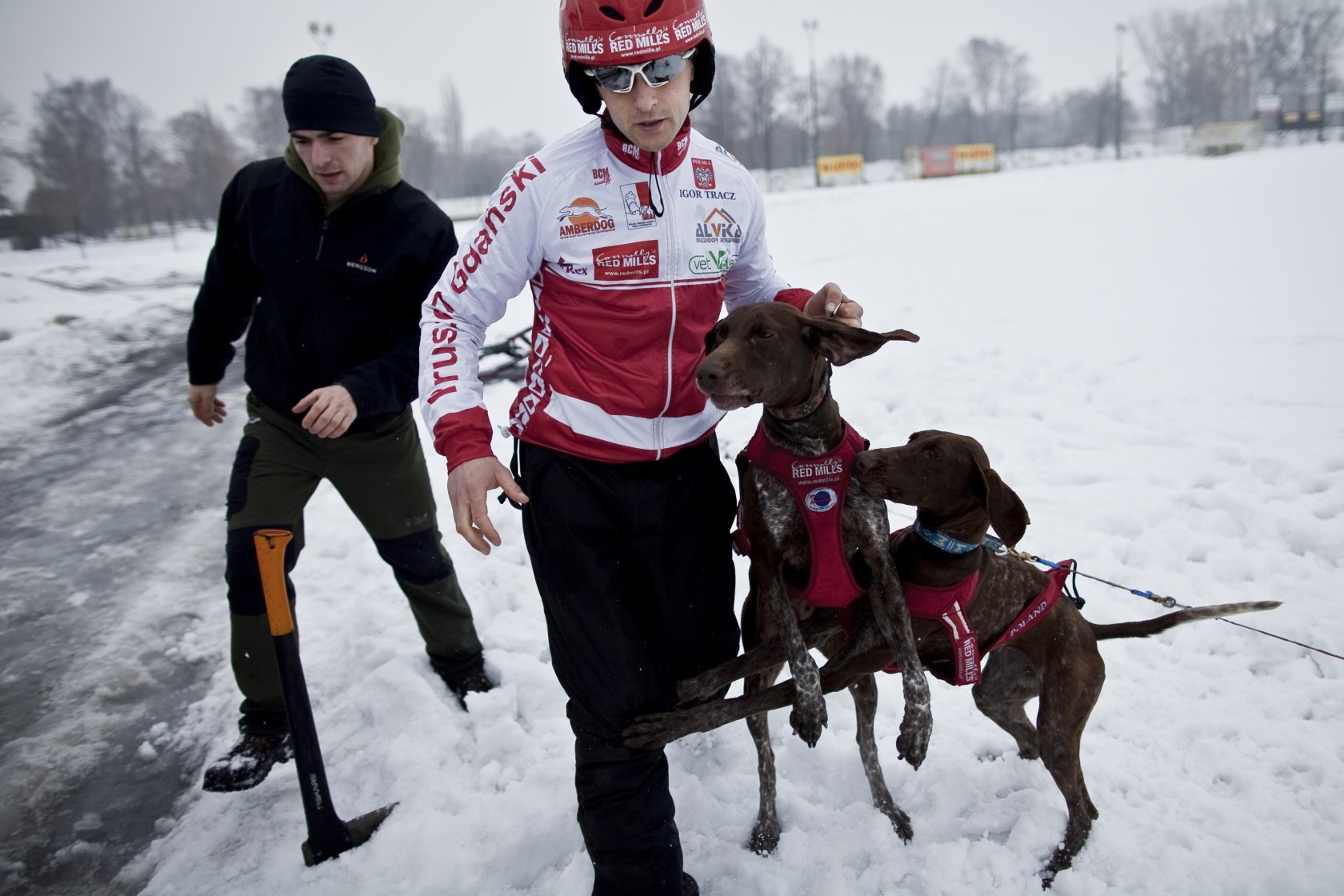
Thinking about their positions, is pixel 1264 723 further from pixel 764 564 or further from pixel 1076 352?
pixel 1076 352

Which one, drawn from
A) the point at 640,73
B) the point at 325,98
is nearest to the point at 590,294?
the point at 640,73

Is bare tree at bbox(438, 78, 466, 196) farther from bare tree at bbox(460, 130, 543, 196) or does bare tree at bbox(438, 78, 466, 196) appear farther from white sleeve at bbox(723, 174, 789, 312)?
white sleeve at bbox(723, 174, 789, 312)

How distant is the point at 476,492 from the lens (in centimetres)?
212

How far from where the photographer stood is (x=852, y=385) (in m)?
8.03

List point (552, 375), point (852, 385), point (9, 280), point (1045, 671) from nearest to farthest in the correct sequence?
point (552, 375), point (1045, 671), point (852, 385), point (9, 280)

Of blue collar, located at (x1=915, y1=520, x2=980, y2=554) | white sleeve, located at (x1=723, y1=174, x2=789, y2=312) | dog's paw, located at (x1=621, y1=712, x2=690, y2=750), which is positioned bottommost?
dog's paw, located at (x1=621, y1=712, x2=690, y2=750)

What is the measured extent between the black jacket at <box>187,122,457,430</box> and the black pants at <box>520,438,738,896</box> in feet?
4.10

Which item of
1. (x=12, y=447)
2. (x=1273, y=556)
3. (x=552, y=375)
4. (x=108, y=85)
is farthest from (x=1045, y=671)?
(x=108, y=85)

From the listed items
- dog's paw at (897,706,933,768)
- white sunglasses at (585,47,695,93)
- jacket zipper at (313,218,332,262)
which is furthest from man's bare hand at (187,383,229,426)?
dog's paw at (897,706,933,768)

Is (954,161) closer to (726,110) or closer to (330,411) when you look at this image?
(726,110)

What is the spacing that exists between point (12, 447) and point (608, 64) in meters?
8.88

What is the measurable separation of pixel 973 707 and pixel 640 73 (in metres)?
2.95

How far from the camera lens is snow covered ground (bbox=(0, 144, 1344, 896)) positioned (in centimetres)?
280

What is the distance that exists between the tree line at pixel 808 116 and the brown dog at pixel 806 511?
31505 millimetres
